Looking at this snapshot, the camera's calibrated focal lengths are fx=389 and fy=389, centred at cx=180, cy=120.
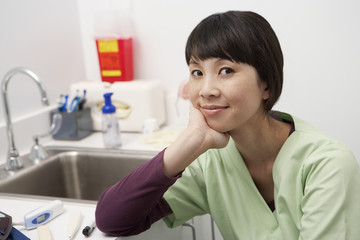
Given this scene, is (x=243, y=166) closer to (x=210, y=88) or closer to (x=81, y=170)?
(x=210, y=88)

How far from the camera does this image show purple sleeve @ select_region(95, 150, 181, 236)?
0.96m

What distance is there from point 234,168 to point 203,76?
0.29m

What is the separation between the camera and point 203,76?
0.99 meters

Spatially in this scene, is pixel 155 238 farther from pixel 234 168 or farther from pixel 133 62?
pixel 133 62

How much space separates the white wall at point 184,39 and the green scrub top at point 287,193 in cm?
68

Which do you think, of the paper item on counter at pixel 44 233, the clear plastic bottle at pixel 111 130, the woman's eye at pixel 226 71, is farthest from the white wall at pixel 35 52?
the woman's eye at pixel 226 71

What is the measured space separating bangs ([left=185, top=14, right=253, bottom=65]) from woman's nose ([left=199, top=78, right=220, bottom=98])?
59 millimetres

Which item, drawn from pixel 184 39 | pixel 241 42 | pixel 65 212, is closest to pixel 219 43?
pixel 241 42

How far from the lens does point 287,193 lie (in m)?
0.99

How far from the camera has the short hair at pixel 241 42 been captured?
0.94 meters

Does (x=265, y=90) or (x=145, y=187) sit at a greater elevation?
(x=265, y=90)

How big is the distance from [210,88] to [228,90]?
0.15 ft

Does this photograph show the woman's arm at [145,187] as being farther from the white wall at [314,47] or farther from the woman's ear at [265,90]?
the white wall at [314,47]

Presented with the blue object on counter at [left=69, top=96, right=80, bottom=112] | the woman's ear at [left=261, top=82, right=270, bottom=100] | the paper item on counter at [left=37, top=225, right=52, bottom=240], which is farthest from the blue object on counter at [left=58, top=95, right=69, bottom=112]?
the woman's ear at [left=261, top=82, right=270, bottom=100]
